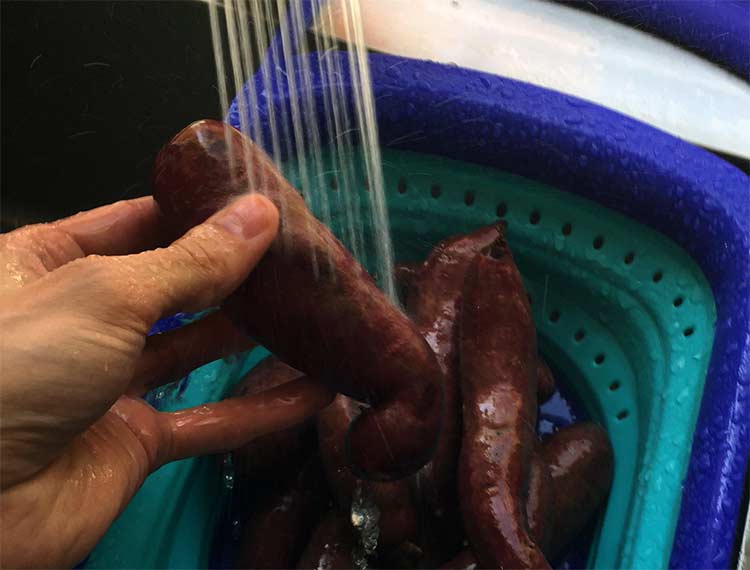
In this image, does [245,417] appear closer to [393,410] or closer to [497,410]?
[393,410]

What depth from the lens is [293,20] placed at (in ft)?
3.92

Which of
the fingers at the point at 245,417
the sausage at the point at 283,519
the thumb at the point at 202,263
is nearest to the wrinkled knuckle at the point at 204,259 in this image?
the thumb at the point at 202,263

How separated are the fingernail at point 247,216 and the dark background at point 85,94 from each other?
2.22 ft

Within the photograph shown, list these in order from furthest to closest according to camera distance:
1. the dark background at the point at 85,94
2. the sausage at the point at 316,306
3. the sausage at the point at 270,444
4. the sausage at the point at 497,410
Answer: the dark background at the point at 85,94 → the sausage at the point at 270,444 → the sausage at the point at 497,410 → the sausage at the point at 316,306

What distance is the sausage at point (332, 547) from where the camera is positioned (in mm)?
974

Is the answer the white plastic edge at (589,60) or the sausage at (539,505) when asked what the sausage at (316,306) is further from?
the white plastic edge at (589,60)

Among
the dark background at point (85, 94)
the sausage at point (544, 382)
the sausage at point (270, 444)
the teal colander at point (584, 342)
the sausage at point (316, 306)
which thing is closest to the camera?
the sausage at point (316, 306)

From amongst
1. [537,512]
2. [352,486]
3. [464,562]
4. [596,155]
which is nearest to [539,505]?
[537,512]

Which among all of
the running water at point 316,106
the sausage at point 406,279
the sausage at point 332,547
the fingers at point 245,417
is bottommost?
the sausage at point 332,547

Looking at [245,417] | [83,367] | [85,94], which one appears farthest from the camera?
[85,94]

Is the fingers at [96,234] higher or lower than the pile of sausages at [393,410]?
higher

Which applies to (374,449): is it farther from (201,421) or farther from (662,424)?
(662,424)

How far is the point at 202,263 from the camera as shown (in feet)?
2.24

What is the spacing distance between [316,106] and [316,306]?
46cm
